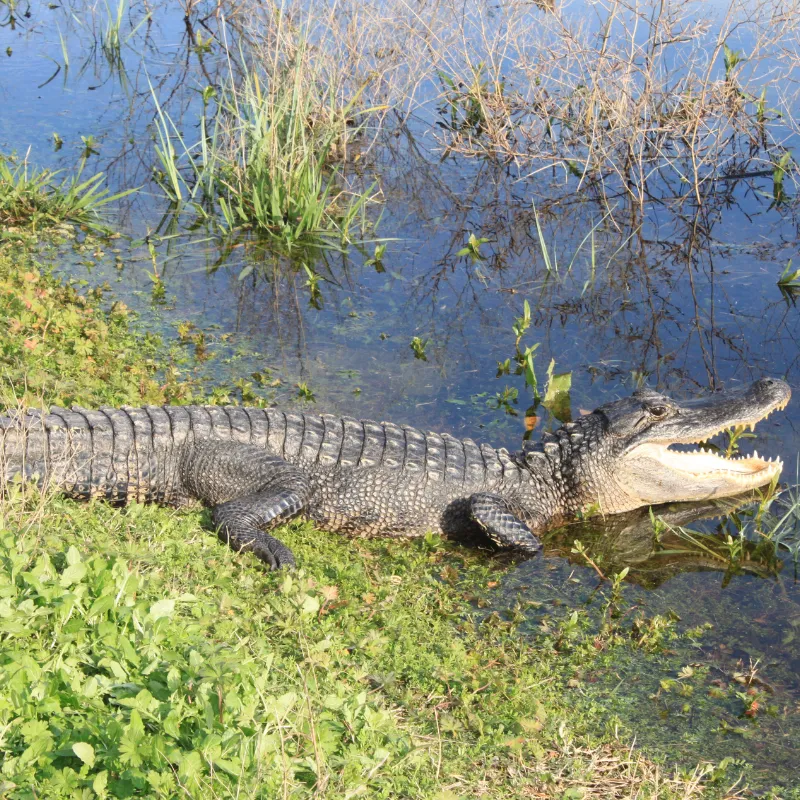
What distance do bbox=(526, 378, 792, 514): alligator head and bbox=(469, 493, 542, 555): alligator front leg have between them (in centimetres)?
53

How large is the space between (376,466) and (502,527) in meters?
0.77

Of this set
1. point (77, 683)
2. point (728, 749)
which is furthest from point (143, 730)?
point (728, 749)

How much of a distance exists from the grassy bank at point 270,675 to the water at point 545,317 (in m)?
0.44

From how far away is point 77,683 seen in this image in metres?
2.51

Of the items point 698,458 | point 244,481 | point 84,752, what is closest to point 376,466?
point 244,481

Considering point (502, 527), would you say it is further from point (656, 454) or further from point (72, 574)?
point (72, 574)

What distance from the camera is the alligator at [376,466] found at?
180 inches

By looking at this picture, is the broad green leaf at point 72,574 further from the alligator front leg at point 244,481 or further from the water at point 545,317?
the water at point 545,317

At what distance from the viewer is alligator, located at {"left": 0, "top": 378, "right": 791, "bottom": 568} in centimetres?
457

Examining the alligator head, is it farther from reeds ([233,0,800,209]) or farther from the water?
reeds ([233,0,800,209])

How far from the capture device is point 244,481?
15.7ft

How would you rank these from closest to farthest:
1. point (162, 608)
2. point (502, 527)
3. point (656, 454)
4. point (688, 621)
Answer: point (162, 608) → point (688, 621) → point (502, 527) → point (656, 454)

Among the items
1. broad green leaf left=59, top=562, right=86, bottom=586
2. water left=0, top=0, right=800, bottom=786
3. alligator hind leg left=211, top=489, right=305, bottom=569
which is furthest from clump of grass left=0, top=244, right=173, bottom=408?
broad green leaf left=59, top=562, right=86, bottom=586

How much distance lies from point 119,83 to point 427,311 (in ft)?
20.8
